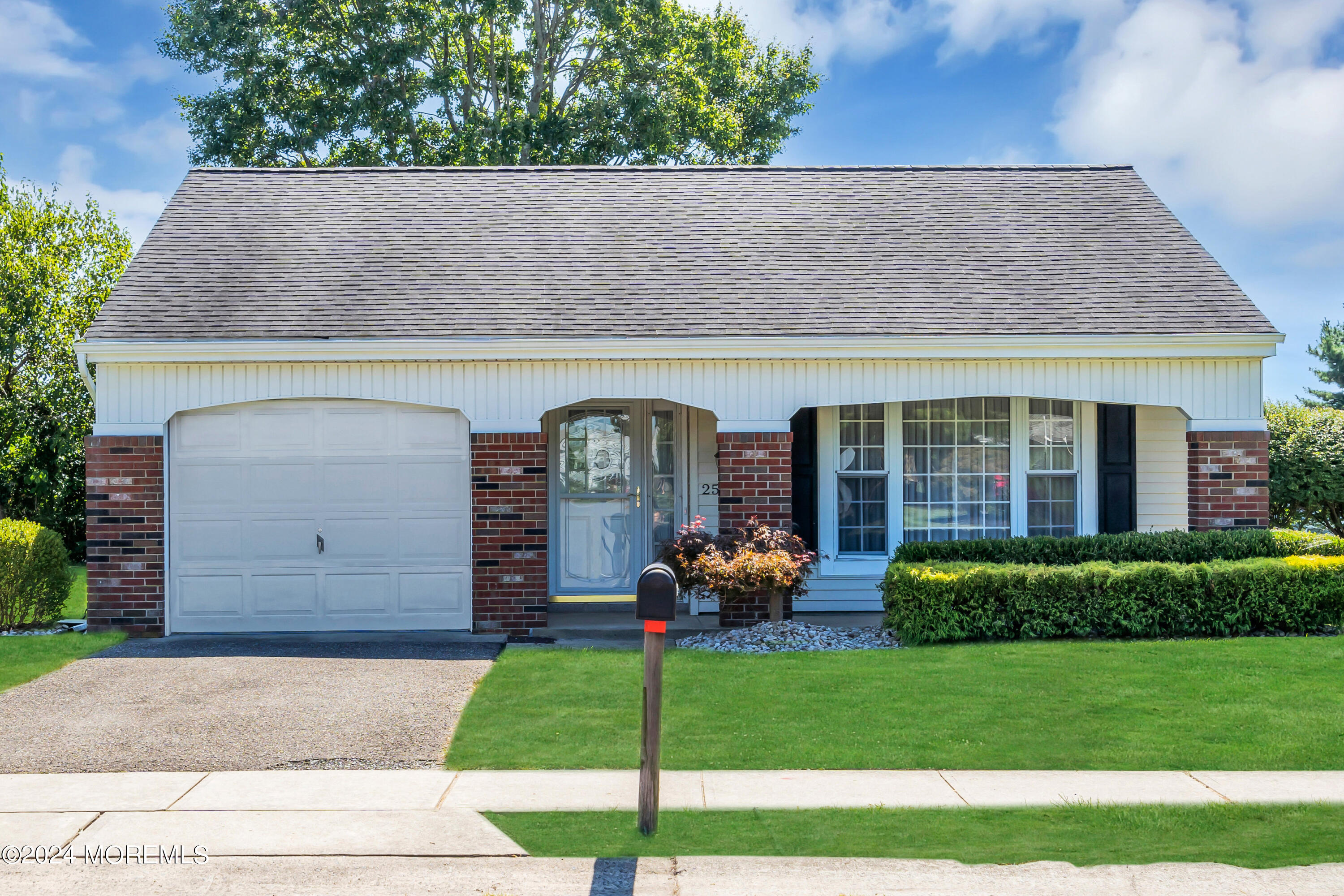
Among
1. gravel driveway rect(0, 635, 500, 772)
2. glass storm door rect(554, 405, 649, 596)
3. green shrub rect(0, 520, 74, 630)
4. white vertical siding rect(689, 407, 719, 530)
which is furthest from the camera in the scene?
glass storm door rect(554, 405, 649, 596)

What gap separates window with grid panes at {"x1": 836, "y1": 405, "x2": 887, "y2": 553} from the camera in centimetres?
1217

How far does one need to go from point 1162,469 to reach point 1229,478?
1041 mm

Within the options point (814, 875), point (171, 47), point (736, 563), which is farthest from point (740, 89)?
point (814, 875)

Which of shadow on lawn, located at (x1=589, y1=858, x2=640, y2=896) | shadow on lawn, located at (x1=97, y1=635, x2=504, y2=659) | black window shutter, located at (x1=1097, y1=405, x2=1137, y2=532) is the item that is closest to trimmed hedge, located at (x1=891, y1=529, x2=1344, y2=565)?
black window shutter, located at (x1=1097, y1=405, x2=1137, y2=532)

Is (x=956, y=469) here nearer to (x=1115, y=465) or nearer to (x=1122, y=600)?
(x=1115, y=465)

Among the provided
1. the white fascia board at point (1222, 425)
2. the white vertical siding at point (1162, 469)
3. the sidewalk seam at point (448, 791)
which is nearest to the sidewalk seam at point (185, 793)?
the sidewalk seam at point (448, 791)

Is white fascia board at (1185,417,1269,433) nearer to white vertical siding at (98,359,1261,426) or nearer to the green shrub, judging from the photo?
white vertical siding at (98,359,1261,426)

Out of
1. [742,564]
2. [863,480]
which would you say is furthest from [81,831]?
[863,480]

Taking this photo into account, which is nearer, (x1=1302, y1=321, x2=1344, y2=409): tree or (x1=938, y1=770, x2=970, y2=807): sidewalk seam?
(x1=938, y1=770, x2=970, y2=807): sidewalk seam

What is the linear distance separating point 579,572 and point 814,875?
27.4 ft

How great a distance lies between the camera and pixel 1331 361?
115 ft

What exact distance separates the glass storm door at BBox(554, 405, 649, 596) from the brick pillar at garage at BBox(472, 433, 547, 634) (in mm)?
1786

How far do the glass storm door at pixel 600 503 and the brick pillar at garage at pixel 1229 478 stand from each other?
6.15 metres

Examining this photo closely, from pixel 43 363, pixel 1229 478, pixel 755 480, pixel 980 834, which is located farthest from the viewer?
pixel 43 363
